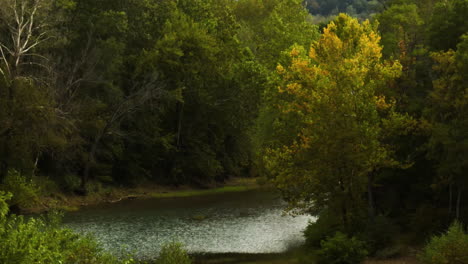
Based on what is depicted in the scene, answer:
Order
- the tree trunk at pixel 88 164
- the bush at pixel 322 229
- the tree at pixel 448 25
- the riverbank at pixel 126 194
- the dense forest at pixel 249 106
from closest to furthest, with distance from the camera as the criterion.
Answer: the dense forest at pixel 249 106
the bush at pixel 322 229
the tree at pixel 448 25
the riverbank at pixel 126 194
the tree trunk at pixel 88 164

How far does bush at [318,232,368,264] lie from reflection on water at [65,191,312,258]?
6.17m

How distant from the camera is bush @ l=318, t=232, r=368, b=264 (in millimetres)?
27234

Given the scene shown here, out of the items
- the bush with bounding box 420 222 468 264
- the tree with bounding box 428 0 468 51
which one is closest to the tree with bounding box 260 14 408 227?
the tree with bounding box 428 0 468 51

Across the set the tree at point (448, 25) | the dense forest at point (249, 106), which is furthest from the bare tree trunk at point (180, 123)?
the tree at point (448, 25)

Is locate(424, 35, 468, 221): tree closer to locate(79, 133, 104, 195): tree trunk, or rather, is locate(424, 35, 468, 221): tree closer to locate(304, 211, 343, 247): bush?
locate(304, 211, 343, 247): bush

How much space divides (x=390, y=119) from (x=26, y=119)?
2711 cm

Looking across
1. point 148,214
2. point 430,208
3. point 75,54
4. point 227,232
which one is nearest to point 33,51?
point 75,54

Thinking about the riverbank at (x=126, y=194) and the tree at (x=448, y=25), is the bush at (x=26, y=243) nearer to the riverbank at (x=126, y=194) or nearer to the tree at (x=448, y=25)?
the tree at (x=448, y=25)

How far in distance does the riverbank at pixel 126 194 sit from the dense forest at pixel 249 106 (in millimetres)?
843

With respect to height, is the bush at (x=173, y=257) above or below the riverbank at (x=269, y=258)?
above

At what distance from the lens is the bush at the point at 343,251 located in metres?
27.2

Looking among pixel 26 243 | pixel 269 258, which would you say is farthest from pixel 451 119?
pixel 26 243

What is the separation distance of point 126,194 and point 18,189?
45.0ft

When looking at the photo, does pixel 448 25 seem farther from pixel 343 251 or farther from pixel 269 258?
pixel 269 258
